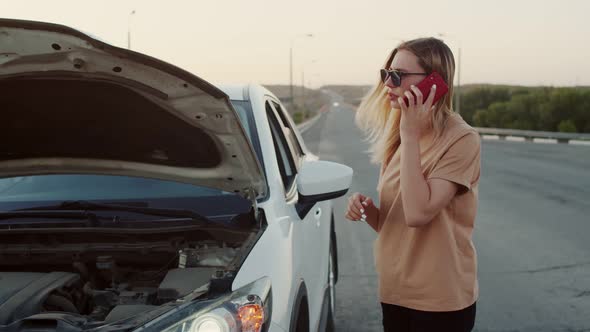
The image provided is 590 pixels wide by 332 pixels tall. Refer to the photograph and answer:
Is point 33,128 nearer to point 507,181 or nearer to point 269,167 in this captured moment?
point 269,167

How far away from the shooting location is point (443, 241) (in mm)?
2262

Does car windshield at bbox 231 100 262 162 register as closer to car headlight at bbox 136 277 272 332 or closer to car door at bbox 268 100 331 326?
car door at bbox 268 100 331 326

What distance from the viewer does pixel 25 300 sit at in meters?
2.26

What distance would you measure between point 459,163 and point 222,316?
0.92 m

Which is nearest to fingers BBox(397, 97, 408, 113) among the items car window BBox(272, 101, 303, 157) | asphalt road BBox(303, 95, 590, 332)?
car window BBox(272, 101, 303, 157)

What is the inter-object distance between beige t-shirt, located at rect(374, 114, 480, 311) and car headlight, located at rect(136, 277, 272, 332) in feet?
1.81

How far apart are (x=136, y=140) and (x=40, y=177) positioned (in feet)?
2.48

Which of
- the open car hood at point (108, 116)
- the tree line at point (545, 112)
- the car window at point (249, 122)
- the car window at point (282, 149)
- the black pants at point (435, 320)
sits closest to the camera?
the open car hood at point (108, 116)

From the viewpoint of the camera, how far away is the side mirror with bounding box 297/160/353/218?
2.99 m

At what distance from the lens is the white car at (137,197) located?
2.19m

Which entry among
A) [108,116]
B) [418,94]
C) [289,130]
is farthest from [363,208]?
[289,130]

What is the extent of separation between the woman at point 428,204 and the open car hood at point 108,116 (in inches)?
24.3

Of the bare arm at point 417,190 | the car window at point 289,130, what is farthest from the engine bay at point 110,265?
the car window at point 289,130

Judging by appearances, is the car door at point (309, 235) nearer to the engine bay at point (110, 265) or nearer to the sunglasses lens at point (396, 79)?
the engine bay at point (110, 265)
